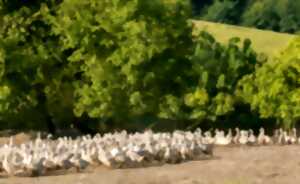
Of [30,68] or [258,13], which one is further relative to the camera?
[258,13]

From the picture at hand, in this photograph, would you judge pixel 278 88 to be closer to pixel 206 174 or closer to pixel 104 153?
pixel 104 153

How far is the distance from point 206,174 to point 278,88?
14.1 metres

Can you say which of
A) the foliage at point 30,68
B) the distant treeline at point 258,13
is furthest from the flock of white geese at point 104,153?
the distant treeline at point 258,13

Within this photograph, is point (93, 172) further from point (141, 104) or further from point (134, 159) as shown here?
point (141, 104)

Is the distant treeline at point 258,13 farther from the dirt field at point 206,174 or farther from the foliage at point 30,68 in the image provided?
the dirt field at point 206,174

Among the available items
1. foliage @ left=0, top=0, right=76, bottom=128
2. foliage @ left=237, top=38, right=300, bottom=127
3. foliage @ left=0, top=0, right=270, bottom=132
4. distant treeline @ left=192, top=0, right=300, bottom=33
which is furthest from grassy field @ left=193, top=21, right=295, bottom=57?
foliage @ left=0, top=0, right=76, bottom=128

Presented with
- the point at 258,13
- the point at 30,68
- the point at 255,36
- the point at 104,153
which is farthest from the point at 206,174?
the point at 258,13

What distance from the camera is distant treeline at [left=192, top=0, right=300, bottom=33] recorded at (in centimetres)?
9231

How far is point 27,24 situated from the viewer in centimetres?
3359

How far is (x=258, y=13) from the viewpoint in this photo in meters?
94.9

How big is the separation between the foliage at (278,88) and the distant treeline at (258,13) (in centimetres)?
5391

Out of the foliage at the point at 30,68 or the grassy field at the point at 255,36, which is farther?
the grassy field at the point at 255,36

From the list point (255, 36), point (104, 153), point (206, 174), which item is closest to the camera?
point (206, 174)

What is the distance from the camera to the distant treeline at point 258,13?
303 feet
